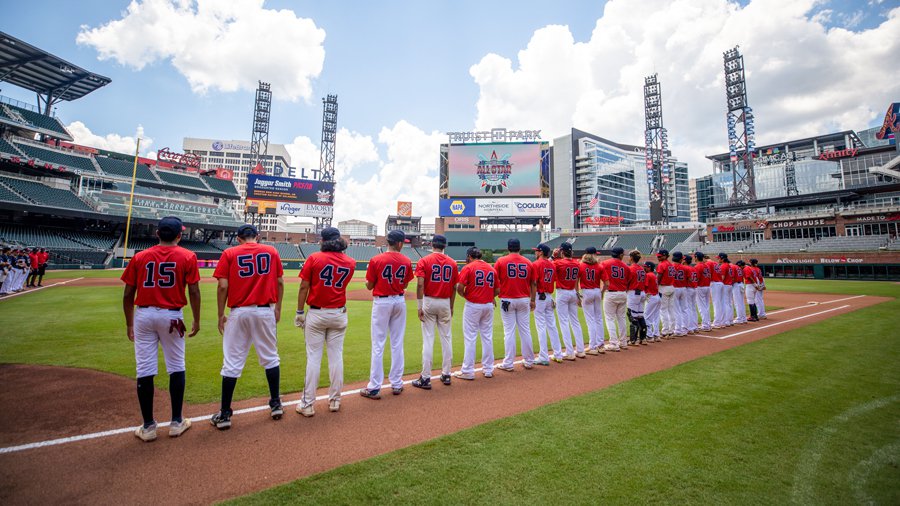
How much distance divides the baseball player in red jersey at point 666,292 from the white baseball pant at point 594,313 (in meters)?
2.71

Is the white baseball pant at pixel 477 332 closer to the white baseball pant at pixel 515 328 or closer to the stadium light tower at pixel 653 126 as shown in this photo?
the white baseball pant at pixel 515 328

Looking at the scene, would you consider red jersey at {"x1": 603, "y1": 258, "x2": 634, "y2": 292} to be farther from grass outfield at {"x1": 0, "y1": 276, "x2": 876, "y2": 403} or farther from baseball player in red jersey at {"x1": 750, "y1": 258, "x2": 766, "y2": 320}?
baseball player in red jersey at {"x1": 750, "y1": 258, "x2": 766, "y2": 320}

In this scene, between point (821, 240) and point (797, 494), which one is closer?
point (797, 494)

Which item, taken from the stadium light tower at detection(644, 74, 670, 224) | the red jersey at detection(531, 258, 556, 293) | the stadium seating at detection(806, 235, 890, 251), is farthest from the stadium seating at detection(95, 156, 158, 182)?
the stadium seating at detection(806, 235, 890, 251)

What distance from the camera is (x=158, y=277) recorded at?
3607 mm

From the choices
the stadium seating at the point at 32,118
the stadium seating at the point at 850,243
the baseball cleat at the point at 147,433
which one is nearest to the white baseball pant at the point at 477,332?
the baseball cleat at the point at 147,433

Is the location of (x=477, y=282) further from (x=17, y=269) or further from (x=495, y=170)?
(x=495, y=170)

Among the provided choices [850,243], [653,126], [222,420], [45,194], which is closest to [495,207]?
[653,126]

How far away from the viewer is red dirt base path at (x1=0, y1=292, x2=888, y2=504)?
2.65 metres

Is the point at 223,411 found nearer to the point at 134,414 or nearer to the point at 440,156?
the point at 134,414

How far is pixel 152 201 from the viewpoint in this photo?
43.4 meters

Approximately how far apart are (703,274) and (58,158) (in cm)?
5669

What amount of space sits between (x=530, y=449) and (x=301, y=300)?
2.94 meters

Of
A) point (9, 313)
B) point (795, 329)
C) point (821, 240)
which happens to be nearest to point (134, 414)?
point (9, 313)
